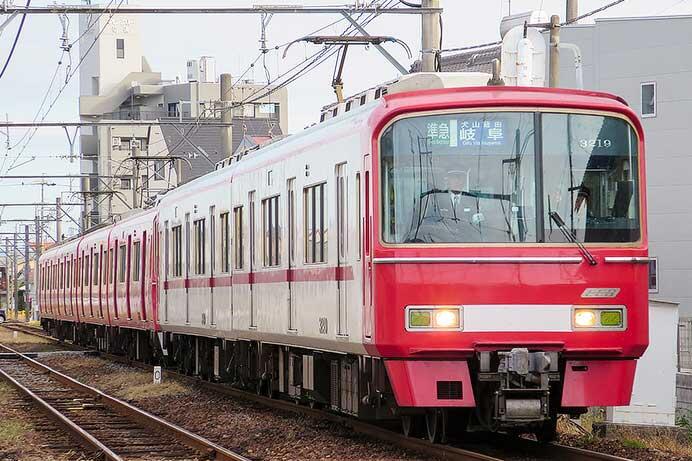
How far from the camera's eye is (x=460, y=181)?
10977mm

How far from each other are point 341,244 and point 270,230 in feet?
9.87

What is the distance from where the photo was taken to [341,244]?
12.2 metres

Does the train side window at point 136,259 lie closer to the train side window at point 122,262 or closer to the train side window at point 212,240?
the train side window at point 122,262

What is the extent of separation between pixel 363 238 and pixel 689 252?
21925mm

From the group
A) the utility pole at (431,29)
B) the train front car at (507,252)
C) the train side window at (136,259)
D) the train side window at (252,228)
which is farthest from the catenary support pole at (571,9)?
the train front car at (507,252)

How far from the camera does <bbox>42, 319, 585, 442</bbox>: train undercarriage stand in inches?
421

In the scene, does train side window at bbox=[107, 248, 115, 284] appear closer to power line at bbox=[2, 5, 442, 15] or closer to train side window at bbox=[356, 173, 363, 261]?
power line at bbox=[2, 5, 442, 15]

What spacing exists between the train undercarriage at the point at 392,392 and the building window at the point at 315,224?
3.16 feet

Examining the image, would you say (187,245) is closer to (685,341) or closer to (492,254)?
(685,341)

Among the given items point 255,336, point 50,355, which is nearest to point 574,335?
point 255,336

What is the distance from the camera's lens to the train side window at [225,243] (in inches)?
696

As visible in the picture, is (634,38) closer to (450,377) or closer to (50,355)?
(50,355)

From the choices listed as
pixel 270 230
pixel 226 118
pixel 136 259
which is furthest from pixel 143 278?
pixel 270 230

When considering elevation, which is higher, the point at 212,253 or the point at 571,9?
the point at 571,9
